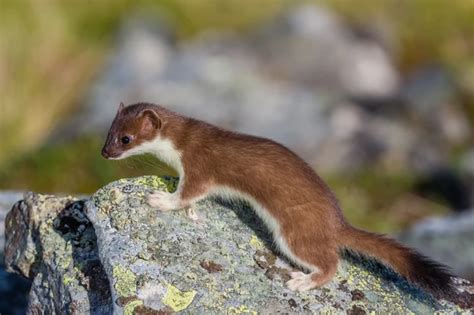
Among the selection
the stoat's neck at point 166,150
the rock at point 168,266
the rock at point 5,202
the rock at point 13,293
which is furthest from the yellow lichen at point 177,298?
the rock at point 5,202

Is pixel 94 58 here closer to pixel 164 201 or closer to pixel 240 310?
pixel 164 201

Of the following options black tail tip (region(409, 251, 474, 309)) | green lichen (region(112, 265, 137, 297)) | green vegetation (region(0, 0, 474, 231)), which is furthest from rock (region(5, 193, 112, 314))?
green vegetation (region(0, 0, 474, 231))

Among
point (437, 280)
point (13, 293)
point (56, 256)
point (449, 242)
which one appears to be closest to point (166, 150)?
point (56, 256)

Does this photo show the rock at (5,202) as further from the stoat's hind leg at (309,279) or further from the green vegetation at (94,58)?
the stoat's hind leg at (309,279)

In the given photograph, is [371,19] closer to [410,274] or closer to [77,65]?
[77,65]

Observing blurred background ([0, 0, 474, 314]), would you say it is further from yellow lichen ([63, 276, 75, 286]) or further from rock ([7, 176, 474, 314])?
yellow lichen ([63, 276, 75, 286])

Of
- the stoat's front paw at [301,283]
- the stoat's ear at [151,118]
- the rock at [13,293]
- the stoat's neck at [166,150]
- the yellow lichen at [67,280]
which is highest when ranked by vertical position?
the stoat's ear at [151,118]

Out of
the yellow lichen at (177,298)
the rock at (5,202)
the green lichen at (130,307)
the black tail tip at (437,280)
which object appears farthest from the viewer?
the rock at (5,202)

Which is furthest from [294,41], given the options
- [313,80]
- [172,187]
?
[172,187]
